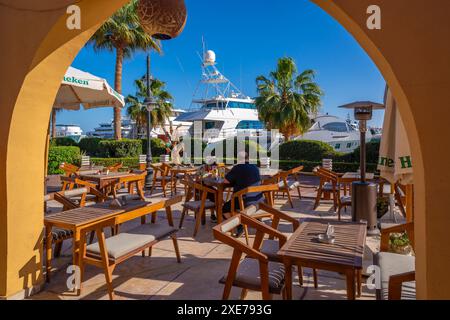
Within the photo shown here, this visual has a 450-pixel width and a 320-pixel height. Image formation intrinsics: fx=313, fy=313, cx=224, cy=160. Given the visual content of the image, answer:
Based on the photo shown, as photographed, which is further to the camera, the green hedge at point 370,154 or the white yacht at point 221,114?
the white yacht at point 221,114

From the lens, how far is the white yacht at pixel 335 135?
25.2 m

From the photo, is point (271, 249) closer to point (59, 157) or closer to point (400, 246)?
point (400, 246)

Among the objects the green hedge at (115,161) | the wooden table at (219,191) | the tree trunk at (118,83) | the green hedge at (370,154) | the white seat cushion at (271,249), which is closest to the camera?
the white seat cushion at (271,249)

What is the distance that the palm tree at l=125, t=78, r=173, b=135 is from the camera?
83.9ft

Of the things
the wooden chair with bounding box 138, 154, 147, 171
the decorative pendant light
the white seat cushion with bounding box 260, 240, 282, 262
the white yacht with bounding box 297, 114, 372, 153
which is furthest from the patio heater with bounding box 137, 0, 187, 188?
the white yacht with bounding box 297, 114, 372, 153

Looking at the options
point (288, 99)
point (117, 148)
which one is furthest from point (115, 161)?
point (288, 99)

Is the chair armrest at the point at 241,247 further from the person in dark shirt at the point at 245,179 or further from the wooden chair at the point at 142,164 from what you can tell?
the wooden chair at the point at 142,164

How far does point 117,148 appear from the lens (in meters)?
18.0

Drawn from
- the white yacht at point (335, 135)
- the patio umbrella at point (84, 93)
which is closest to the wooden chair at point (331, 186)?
the patio umbrella at point (84, 93)

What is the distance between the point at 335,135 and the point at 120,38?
1897cm

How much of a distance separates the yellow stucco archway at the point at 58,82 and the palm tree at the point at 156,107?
2249 centimetres

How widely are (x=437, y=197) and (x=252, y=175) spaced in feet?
11.1

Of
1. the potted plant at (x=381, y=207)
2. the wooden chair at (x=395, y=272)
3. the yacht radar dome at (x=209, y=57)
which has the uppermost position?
the yacht radar dome at (x=209, y=57)
